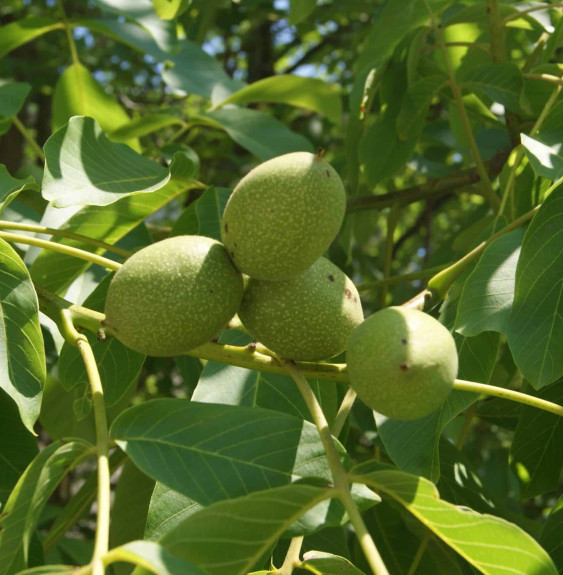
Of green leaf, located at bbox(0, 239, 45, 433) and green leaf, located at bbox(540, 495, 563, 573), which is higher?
green leaf, located at bbox(0, 239, 45, 433)

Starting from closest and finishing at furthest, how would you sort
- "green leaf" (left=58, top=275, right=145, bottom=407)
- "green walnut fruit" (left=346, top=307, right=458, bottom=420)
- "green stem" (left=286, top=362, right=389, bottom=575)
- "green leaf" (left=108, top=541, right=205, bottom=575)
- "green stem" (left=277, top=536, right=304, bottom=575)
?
1. "green leaf" (left=108, top=541, right=205, bottom=575)
2. "green stem" (left=286, top=362, right=389, bottom=575)
3. "green walnut fruit" (left=346, top=307, right=458, bottom=420)
4. "green stem" (left=277, top=536, right=304, bottom=575)
5. "green leaf" (left=58, top=275, right=145, bottom=407)

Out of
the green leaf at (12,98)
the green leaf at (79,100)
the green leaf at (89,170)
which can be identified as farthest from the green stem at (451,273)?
the green leaf at (79,100)

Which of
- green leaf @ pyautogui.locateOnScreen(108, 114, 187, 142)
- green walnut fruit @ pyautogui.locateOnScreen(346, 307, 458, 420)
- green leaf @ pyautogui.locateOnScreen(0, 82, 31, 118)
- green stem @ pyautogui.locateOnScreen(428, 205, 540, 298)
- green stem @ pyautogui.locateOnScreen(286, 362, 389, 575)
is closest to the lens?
green stem @ pyautogui.locateOnScreen(286, 362, 389, 575)

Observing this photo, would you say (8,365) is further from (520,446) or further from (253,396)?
(520,446)

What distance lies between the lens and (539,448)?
1627mm

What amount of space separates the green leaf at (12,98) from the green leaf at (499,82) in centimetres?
111

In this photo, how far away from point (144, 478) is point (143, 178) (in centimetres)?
78

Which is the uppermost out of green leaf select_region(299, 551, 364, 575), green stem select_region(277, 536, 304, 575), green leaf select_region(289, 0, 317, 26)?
green leaf select_region(289, 0, 317, 26)

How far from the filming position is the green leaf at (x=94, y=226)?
1.63 m

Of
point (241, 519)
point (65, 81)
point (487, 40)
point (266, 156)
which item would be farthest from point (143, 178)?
point (487, 40)

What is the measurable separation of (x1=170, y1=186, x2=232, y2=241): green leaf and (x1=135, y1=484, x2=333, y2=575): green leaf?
0.78 meters

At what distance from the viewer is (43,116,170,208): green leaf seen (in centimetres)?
130

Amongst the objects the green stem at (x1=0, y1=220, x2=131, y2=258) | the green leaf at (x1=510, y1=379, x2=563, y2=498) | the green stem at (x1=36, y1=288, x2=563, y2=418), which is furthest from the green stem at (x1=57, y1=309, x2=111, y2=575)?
the green leaf at (x1=510, y1=379, x2=563, y2=498)

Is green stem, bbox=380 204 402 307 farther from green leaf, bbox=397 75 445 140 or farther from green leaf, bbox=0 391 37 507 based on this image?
green leaf, bbox=0 391 37 507
